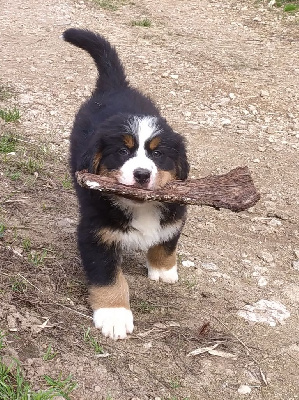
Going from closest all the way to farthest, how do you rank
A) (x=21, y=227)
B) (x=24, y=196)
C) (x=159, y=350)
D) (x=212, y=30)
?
(x=159, y=350) < (x=21, y=227) < (x=24, y=196) < (x=212, y=30)

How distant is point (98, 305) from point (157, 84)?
4.55 meters

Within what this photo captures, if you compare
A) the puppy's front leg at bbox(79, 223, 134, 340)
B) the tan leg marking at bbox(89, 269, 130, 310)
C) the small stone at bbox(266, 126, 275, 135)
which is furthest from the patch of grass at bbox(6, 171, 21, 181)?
the small stone at bbox(266, 126, 275, 135)

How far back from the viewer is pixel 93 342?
287 centimetres

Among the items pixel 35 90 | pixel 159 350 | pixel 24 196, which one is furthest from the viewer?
pixel 35 90

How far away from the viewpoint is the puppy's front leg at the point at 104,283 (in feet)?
10.1

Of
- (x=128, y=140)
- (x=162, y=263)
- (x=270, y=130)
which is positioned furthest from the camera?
(x=270, y=130)

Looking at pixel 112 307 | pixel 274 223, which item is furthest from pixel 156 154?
pixel 274 223

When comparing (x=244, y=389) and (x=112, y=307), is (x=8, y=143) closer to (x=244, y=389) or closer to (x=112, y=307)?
(x=112, y=307)

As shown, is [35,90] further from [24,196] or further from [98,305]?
[98,305]

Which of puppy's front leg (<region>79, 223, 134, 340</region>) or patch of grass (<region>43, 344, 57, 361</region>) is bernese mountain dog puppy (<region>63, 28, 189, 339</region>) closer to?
puppy's front leg (<region>79, 223, 134, 340</region>)

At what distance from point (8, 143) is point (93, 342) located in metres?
2.62

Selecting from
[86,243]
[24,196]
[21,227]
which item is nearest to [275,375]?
[86,243]

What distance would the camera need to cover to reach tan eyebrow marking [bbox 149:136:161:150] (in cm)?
294

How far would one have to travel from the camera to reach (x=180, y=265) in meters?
3.95
